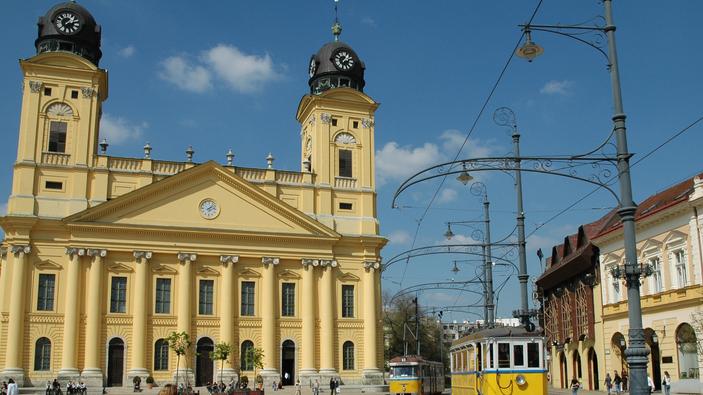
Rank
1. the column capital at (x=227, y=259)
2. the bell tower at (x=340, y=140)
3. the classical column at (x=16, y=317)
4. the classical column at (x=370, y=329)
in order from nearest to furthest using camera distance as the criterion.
A: the classical column at (x=16, y=317) < the column capital at (x=227, y=259) < the classical column at (x=370, y=329) < the bell tower at (x=340, y=140)

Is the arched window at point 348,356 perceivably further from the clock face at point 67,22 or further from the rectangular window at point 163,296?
the clock face at point 67,22

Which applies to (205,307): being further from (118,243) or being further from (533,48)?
(533,48)

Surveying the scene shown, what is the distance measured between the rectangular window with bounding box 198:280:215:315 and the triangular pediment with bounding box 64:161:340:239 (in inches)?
135

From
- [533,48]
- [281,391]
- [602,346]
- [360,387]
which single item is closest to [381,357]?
[360,387]

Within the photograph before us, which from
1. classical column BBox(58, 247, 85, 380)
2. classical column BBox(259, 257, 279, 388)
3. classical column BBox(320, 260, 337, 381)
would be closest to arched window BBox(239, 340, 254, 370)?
classical column BBox(259, 257, 279, 388)

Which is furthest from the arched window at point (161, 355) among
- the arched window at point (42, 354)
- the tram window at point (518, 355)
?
the tram window at point (518, 355)

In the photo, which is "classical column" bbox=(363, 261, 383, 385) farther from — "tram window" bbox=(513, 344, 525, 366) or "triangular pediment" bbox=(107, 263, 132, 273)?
"tram window" bbox=(513, 344, 525, 366)

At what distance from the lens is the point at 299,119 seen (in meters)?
61.1

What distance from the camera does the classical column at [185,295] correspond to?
1934 inches

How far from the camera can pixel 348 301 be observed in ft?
178

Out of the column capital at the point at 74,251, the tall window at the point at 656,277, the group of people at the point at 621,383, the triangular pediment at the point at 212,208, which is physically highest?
the triangular pediment at the point at 212,208

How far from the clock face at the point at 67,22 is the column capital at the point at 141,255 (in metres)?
15.4

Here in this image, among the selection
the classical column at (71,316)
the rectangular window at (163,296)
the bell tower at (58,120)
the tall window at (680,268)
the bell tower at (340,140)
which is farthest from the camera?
the bell tower at (340,140)

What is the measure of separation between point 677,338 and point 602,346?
8370mm
